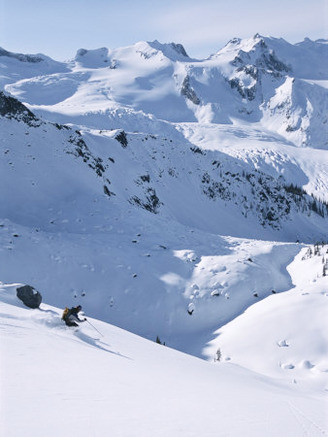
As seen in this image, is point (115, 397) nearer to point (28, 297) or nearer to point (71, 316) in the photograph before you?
point (71, 316)

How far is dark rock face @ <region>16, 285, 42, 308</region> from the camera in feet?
39.4

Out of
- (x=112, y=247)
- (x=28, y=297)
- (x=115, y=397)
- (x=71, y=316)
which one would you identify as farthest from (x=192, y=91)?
(x=115, y=397)

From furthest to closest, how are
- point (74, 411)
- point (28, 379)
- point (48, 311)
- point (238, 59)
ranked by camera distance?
point (238, 59) < point (48, 311) < point (28, 379) < point (74, 411)

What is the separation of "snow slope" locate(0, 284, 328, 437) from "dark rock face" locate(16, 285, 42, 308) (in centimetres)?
173

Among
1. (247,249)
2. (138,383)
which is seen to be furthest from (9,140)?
(138,383)

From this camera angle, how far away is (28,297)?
12.1 meters

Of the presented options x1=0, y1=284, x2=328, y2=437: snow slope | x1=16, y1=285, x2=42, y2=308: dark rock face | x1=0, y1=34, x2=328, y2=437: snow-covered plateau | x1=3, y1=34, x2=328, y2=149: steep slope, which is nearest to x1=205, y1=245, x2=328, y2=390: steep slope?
x1=0, y1=34, x2=328, y2=437: snow-covered plateau

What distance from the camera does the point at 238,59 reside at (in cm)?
19338

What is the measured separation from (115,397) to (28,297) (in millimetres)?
7348

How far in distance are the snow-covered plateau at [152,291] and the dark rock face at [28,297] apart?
325 mm

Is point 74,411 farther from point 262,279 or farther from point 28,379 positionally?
point 262,279

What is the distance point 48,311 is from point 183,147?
50.7 metres

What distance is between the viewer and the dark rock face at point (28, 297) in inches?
473

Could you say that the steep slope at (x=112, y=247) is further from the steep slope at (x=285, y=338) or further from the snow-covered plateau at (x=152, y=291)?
the steep slope at (x=285, y=338)
